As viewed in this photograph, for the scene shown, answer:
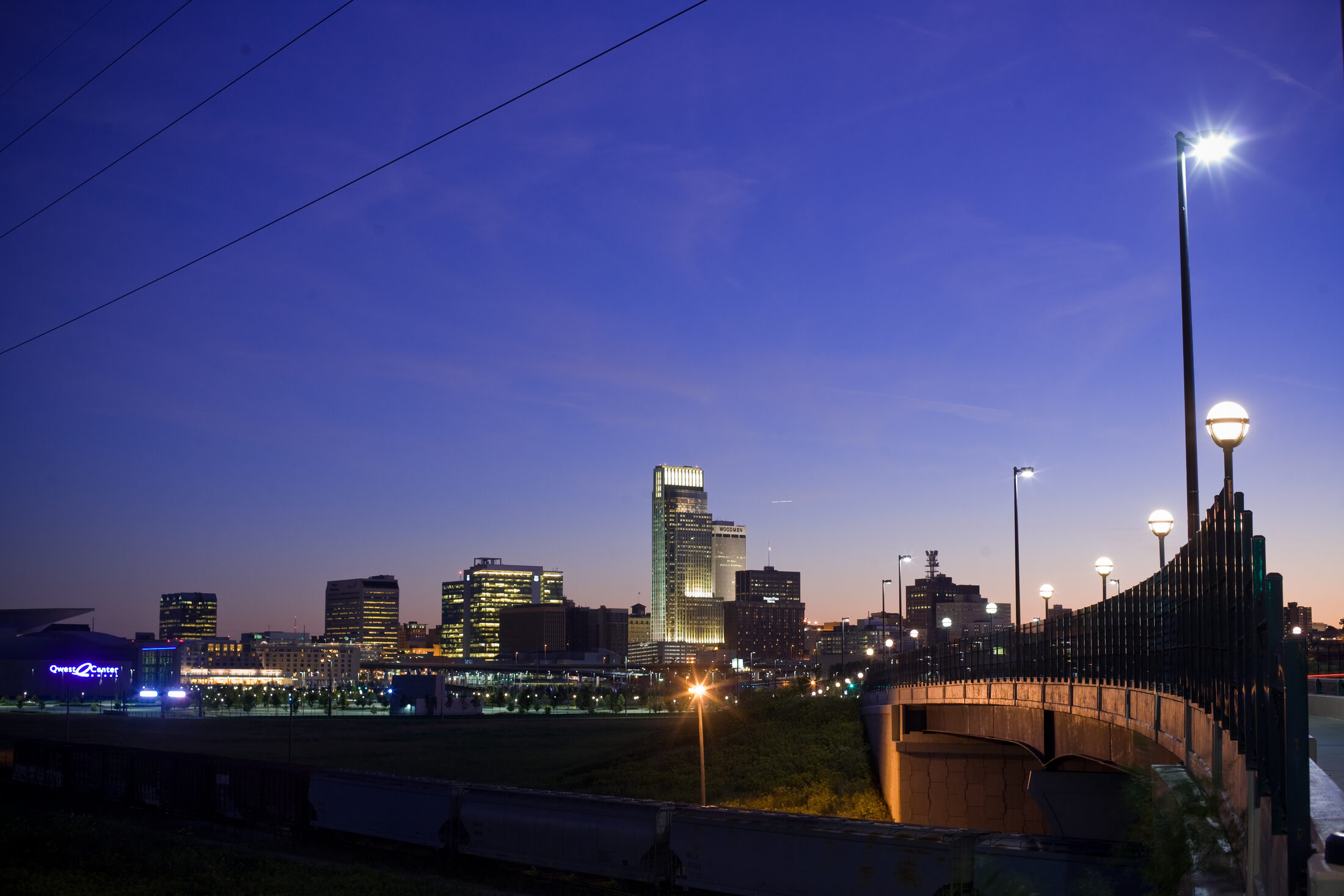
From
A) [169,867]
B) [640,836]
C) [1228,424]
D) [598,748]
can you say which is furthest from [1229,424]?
[598,748]

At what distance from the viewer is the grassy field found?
55188mm

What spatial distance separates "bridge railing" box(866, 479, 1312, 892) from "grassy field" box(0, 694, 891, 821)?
96.2 feet

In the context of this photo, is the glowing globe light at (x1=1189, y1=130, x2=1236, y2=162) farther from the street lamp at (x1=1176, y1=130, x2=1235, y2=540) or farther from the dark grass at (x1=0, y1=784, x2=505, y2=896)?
the dark grass at (x1=0, y1=784, x2=505, y2=896)

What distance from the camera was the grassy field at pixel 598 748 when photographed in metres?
55.2

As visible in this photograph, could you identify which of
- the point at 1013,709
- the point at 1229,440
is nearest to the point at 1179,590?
the point at 1229,440

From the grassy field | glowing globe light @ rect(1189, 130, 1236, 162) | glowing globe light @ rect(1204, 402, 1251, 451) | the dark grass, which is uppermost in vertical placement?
glowing globe light @ rect(1189, 130, 1236, 162)

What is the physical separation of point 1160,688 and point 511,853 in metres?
20.4

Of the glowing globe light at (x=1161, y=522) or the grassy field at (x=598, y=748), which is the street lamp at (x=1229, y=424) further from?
the grassy field at (x=598, y=748)

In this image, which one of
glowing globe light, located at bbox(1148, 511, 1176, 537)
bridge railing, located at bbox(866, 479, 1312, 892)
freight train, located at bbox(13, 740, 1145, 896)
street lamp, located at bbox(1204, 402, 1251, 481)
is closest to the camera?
bridge railing, located at bbox(866, 479, 1312, 892)

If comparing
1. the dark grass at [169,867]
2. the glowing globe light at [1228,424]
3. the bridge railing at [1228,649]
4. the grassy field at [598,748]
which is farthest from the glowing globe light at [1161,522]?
the grassy field at [598,748]

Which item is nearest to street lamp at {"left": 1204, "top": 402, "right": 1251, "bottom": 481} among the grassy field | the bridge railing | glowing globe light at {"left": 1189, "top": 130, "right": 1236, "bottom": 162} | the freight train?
the bridge railing

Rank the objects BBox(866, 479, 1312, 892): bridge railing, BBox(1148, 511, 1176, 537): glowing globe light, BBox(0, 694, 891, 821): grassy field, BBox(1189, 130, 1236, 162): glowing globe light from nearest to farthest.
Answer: BBox(866, 479, 1312, 892): bridge railing → BBox(1189, 130, 1236, 162): glowing globe light → BBox(1148, 511, 1176, 537): glowing globe light → BBox(0, 694, 891, 821): grassy field

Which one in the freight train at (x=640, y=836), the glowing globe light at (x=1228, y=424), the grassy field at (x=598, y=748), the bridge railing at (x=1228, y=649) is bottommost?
the grassy field at (x=598, y=748)

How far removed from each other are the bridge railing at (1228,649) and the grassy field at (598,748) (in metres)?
29.3
